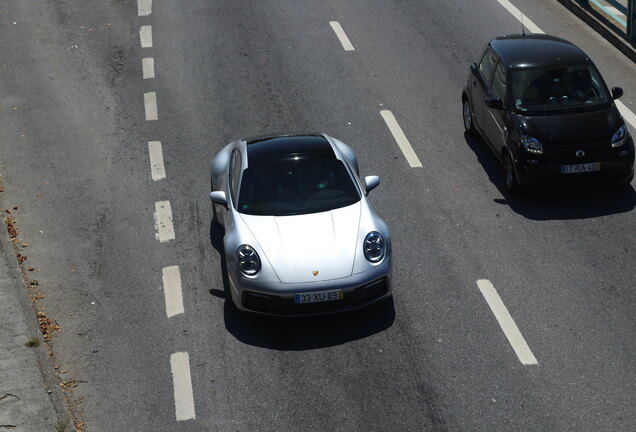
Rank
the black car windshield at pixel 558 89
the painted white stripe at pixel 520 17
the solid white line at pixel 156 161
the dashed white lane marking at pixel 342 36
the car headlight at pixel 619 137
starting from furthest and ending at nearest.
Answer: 1. the painted white stripe at pixel 520 17
2. the dashed white lane marking at pixel 342 36
3. the solid white line at pixel 156 161
4. the black car windshield at pixel 558 89
5. the car headlight at pixel 619 137

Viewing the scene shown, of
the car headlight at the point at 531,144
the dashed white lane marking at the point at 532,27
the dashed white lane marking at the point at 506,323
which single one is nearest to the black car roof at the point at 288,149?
the dashed white lane marking at the point at 506,323

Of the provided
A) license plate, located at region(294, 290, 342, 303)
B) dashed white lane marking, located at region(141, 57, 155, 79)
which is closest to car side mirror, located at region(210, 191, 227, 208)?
license plate, located at region(294, 290, 342, 303)

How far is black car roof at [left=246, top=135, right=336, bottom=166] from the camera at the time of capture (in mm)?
11852

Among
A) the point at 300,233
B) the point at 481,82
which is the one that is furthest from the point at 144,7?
the point at 300,233

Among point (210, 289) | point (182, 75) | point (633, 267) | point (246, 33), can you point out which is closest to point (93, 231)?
point (210, 289)

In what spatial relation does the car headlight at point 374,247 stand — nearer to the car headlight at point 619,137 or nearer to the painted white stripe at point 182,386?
the painted white stripe at point 182,386

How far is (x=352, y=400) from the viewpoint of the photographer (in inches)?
382

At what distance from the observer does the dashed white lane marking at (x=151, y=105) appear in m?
16.4

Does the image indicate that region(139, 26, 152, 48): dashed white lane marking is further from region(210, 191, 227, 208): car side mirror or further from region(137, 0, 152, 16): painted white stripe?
region(210, 191, 227, 208): car side mirror

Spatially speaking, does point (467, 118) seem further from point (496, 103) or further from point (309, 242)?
point (309, 242)

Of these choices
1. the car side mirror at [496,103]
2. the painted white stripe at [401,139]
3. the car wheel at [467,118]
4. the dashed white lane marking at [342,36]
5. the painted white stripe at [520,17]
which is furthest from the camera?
the painted white stripe at [520,17]

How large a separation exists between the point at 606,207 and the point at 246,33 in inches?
363

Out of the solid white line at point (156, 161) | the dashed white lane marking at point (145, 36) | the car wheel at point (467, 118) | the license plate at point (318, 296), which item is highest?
the license plate at point (318, 296)

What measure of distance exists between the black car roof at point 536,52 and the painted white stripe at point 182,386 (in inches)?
267
